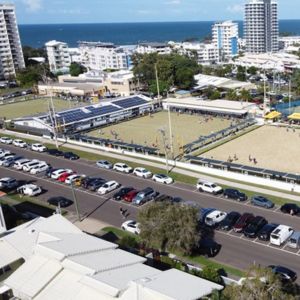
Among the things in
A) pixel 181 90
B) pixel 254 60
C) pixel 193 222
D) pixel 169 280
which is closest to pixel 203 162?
pixel 193 222

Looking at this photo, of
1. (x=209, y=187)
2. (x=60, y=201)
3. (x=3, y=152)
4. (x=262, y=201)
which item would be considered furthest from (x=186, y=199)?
(x=3, y=152)

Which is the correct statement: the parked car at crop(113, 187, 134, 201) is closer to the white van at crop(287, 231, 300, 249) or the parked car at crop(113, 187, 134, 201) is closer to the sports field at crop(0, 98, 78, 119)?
the white van at crop(287, 231, 300, 249)

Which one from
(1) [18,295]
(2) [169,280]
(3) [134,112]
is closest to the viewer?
(2) [169,280]

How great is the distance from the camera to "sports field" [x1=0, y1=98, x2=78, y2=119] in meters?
88.4

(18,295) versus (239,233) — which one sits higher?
(18,295)

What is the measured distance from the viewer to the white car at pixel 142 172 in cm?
4650

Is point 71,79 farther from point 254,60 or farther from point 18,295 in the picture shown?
point 18,295

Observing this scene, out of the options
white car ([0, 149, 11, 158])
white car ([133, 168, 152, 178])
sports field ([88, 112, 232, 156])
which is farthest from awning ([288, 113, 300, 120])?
white car ([0, 149, 11, 158])

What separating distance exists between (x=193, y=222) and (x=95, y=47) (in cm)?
14576

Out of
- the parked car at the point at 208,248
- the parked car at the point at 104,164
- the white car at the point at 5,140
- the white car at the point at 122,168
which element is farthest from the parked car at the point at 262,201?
the white car at the point at 5,140

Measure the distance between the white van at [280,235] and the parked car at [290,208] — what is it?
13.1ft

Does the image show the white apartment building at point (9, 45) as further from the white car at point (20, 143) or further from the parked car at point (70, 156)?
the parked car at point (70, 156)

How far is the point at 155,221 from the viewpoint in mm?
28234

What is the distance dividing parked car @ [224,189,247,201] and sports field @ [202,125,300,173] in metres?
9.00
